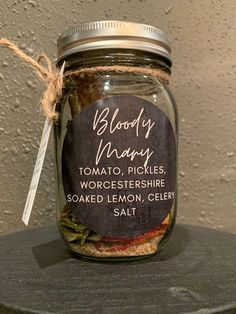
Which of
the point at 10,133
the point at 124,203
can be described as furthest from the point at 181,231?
the point at 10,133

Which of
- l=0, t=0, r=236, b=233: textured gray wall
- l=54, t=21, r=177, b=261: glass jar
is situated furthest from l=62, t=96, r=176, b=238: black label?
l=0, t=0, r=236, b=233: textured gray wall

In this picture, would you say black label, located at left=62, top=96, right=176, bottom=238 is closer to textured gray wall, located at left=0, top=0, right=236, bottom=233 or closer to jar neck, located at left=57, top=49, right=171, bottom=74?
jar neck, located at left=57, top=49, right=171, bottom=74

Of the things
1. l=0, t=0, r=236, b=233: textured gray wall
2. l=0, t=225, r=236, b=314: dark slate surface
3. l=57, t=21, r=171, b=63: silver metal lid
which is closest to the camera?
l=0, t=225, r=236, b=314: dark slate surface

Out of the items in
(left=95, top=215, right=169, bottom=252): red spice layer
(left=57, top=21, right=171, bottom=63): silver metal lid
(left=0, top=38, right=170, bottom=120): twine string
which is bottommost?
(left=95, top=215, right=169, bottom=252): red spice layer

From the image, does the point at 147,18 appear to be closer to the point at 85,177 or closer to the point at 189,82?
the point at 189,82

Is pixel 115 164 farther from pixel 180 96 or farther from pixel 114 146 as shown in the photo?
pixel 180 96

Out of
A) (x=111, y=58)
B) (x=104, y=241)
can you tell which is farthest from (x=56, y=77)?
(x=104, y=241)
